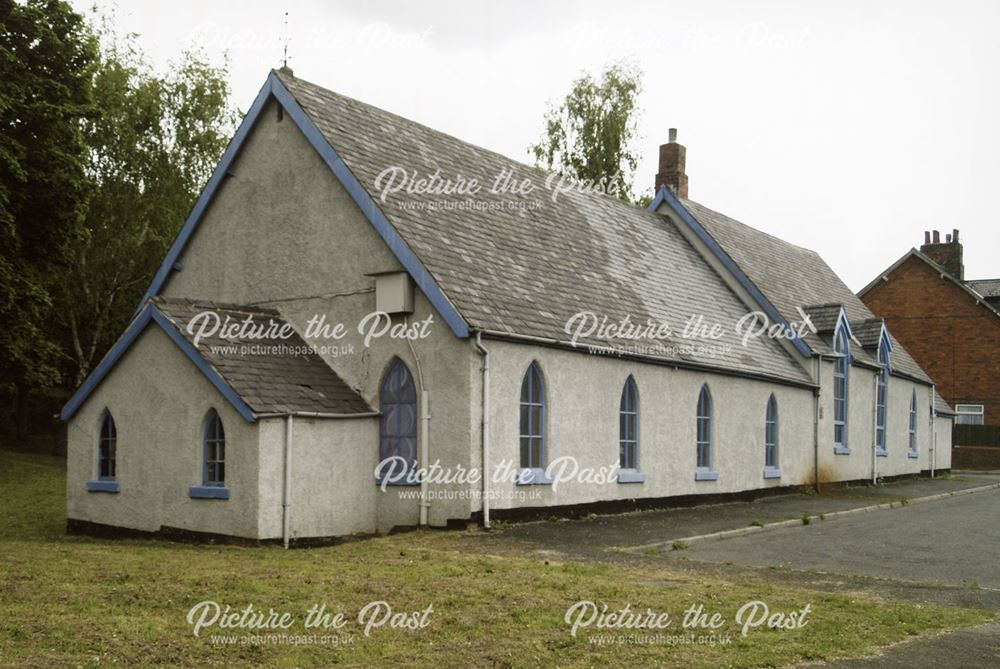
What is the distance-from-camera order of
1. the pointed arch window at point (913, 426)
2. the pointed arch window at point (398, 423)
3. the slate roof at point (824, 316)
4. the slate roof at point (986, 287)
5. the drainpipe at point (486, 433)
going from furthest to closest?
1. the slate roof at point (986, 287)
2. the pointed arch window at point (913, 426)
3. the slate roof at point (824, 316)
4. the pointed arch window at point (398, 423)
5. the drainpipe at point (486, 433)

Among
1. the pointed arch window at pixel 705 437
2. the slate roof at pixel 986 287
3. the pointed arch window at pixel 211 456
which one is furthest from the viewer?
the slate roof at pixel 986 287

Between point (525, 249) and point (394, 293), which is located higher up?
point (525, 249)

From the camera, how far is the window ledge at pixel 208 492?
15.9 m

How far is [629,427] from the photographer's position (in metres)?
20.9

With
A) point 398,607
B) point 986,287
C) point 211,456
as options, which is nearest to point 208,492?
point 211,456

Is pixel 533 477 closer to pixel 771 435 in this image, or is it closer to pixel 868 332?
pixel 771 435

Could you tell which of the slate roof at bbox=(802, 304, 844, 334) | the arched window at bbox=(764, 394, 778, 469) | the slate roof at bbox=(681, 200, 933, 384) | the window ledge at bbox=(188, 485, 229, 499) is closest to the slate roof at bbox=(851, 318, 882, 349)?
the slate roof at bbox=(681, 200, 933, 384)

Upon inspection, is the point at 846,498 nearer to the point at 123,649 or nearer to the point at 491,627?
the point at 491,627

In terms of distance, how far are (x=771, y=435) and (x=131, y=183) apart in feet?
85.5

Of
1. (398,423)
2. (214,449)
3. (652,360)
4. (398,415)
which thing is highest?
(652,360)

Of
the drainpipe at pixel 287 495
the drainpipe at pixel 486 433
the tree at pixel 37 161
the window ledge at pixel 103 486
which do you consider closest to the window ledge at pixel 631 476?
the drainpipe at pixel 486 433

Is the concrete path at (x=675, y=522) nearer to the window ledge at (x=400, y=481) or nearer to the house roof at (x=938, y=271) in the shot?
the window ledge at (x=400, y=481)

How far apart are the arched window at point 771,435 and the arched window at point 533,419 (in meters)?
10.1

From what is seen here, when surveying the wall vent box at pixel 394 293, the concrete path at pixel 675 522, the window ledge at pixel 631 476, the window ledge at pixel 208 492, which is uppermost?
the wall vent box at pixel 394 293
